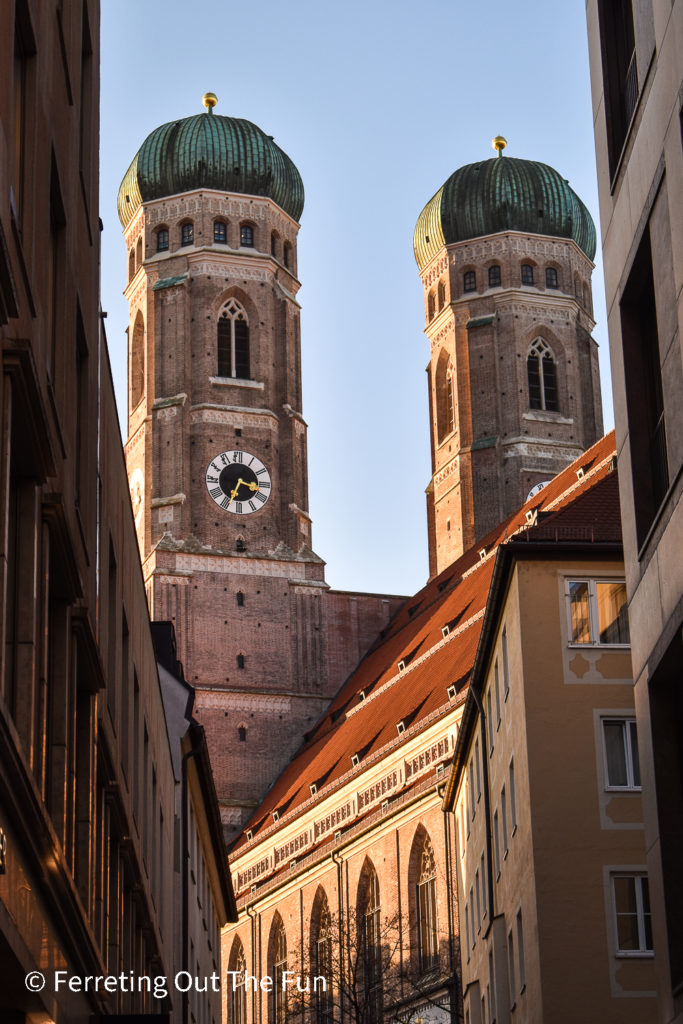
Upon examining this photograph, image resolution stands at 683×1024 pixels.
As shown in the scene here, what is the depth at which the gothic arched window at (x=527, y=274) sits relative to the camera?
3290 inches

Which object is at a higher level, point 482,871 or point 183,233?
point 183,233

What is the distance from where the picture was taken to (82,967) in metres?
15.6

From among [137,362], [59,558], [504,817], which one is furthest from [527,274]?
[59,558]

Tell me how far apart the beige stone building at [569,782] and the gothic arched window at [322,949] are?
2529cm

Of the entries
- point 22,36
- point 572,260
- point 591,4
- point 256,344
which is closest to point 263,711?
point 256,344

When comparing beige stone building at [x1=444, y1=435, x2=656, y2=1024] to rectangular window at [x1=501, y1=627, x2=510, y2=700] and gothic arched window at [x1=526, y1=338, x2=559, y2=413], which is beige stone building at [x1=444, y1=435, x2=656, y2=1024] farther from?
gothic arched window at [x1=526, y1=338, x2=559, y2=413]

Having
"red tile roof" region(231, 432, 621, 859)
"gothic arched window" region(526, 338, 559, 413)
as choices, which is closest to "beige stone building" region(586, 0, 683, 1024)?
"red tile roof" region(231, 432, 621, 859)

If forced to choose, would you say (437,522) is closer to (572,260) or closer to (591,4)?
(572,260)

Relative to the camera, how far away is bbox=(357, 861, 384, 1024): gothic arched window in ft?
172

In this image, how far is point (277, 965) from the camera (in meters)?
63.8

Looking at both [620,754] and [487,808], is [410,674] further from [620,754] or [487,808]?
A: [620,754]

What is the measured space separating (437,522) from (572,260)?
507 inches

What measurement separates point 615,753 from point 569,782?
77cm

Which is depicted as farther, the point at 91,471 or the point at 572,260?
the point at 572,260
